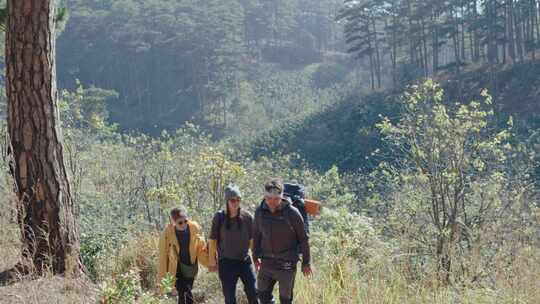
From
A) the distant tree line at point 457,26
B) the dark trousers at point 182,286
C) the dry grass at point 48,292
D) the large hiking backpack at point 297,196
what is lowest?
the dark trousers at point 182,286

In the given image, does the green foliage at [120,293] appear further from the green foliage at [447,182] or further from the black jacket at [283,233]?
the green foliage at [447,182]

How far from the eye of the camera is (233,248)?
479 centimetres

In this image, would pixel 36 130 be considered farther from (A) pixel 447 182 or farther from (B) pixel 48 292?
(A) pixel 447 182

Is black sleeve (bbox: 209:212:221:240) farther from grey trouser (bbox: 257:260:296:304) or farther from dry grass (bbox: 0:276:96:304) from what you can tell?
dry grass (bbox: 0:276:96:304)

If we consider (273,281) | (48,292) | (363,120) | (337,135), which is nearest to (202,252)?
(273,281)

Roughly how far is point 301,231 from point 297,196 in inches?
16.6

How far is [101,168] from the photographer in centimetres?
2002

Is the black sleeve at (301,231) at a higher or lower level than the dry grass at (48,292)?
higher

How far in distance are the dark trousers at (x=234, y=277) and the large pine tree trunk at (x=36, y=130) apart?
1.21 m

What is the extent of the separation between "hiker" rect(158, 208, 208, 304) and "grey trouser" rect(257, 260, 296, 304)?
661mm

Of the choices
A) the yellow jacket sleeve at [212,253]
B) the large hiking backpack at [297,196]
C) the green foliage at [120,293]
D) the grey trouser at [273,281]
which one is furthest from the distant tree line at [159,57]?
the green foliage at [120,293]

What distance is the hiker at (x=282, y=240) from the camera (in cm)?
438

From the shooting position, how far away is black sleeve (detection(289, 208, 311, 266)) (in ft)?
14.3

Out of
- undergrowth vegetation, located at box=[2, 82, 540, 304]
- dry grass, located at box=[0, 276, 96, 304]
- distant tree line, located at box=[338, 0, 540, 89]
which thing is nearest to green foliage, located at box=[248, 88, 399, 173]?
distant tree line, located at box=[338, 0, 540, 89]
